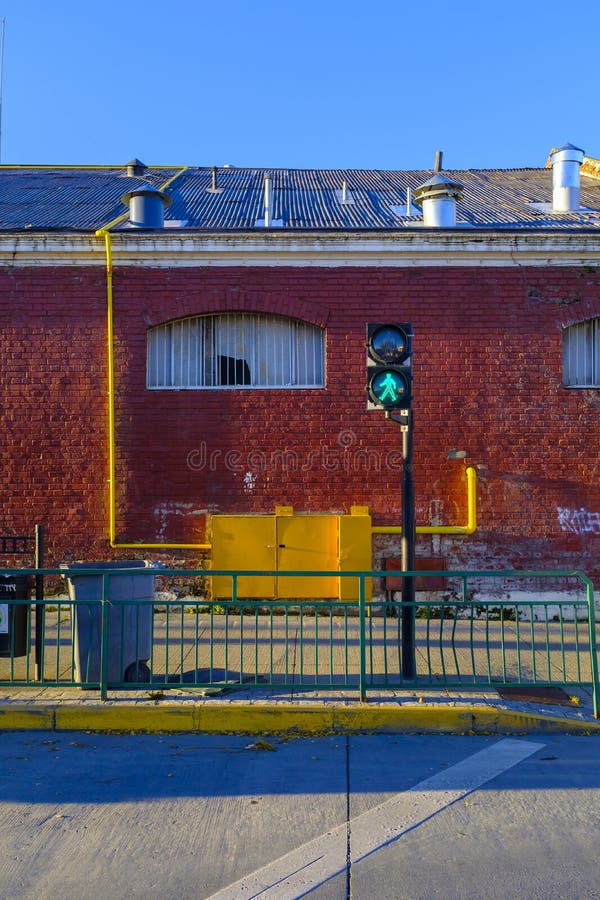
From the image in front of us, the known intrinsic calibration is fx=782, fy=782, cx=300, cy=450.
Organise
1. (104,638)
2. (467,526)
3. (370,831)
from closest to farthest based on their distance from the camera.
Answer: (370,831), (104,638), (467,526)

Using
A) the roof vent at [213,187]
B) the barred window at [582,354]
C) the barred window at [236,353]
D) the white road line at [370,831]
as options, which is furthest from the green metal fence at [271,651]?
the roof vent at [213,187]

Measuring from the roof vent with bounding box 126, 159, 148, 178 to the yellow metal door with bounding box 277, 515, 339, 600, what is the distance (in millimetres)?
9824

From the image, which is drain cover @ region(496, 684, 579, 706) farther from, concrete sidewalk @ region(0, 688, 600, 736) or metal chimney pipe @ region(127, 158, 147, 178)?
metal chimney pipe @ region(127, 158, 147, 178)

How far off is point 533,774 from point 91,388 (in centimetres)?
828

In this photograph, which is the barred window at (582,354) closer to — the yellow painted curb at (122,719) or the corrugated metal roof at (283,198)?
the corrugated metal roof at (283,198)

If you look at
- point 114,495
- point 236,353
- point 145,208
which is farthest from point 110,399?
point 145,208

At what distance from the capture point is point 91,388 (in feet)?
37.7

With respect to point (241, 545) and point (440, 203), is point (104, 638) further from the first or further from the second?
point (440, 203)

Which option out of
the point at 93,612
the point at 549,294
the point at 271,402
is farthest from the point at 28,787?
the point at 549,294

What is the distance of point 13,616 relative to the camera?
7195mm

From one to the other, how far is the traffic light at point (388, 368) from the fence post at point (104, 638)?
2.94 meters

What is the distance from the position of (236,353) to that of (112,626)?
559 centimetres

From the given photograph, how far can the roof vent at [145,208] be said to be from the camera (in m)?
12.0

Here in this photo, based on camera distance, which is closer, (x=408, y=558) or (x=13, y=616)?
(x=13, y=616)
